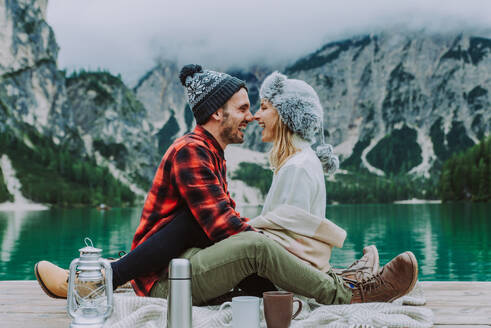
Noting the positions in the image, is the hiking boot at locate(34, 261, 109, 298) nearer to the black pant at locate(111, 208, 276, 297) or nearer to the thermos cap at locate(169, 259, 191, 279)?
the black pant at locate(111, 208, 276, 297)

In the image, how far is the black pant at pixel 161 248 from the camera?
3838 mm

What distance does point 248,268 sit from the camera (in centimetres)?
374

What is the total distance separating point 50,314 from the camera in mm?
4270

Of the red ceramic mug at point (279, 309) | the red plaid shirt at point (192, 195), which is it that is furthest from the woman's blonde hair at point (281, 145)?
the red ceramic mug at point (279, 309)

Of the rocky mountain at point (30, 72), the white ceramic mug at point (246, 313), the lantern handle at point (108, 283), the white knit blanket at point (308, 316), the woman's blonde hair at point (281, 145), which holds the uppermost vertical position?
the rocky mountain at point (30, 72)

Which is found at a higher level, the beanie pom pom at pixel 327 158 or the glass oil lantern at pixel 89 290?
the beanie pom pom at pixel 327 158

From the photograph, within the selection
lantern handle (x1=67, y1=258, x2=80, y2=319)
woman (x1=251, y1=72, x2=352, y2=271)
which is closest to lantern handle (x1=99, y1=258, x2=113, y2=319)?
lantern handle (x1=67, y1=258, x2=80, y2=319)

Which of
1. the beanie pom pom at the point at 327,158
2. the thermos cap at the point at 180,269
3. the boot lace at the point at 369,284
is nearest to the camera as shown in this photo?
the thermos cap at the point at 180,269

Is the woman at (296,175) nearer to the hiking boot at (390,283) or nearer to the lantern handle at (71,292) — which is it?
the hiking boot at (390,283)

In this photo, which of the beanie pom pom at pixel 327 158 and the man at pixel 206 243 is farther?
the beanie pom pom at pixel 327 158

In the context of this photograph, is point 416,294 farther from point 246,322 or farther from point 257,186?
point 257,186

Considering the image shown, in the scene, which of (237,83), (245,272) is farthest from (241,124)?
(245,272)

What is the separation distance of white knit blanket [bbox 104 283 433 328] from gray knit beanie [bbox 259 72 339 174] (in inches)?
61.4

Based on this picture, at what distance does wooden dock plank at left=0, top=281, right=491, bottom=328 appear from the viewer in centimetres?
390
